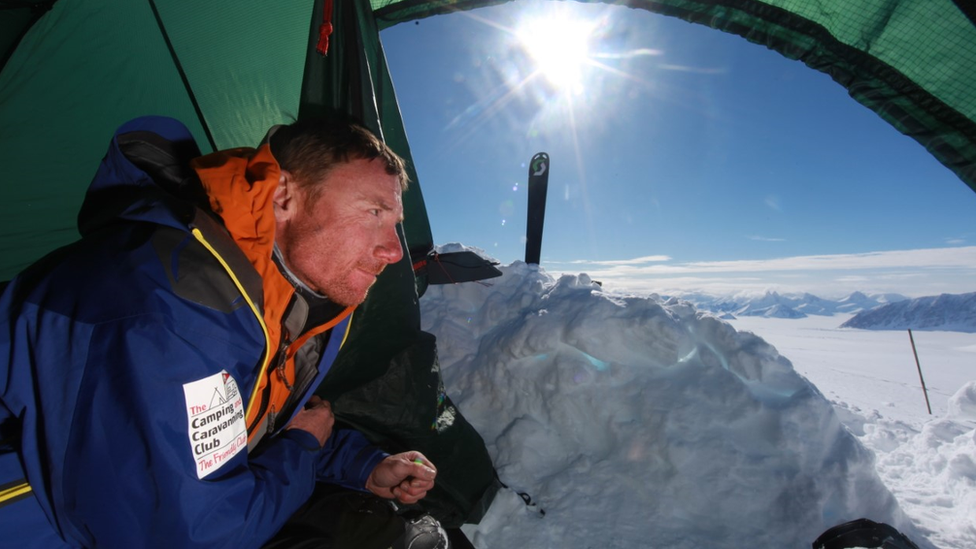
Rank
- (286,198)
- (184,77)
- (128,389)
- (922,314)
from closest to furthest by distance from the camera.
Answer: (128,389), (286,198), (184,77), (922,314)

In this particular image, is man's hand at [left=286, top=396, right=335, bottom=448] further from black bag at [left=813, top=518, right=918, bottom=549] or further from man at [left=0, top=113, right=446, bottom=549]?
black bag at [left=813, top=518, right=918, bottom=549]

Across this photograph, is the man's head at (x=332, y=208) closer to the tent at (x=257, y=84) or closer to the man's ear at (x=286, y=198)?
the man's ear at (x=286, y=198)

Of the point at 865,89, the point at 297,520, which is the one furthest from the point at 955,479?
the point at 297,520

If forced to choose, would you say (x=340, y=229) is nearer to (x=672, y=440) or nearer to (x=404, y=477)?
(x=404, y=477)

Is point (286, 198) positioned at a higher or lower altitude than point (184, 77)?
lower

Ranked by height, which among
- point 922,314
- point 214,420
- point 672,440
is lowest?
point 922,314

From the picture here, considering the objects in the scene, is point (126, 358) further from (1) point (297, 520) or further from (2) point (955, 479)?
(2) point (955, 479)

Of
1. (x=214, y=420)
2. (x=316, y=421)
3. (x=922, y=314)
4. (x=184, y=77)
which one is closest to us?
(x=214, y=420)

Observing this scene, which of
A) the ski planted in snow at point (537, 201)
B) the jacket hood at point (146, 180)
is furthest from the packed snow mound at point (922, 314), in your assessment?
the jacket hood at point (146, 180)

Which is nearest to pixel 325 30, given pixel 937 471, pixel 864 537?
pixel 864 537
